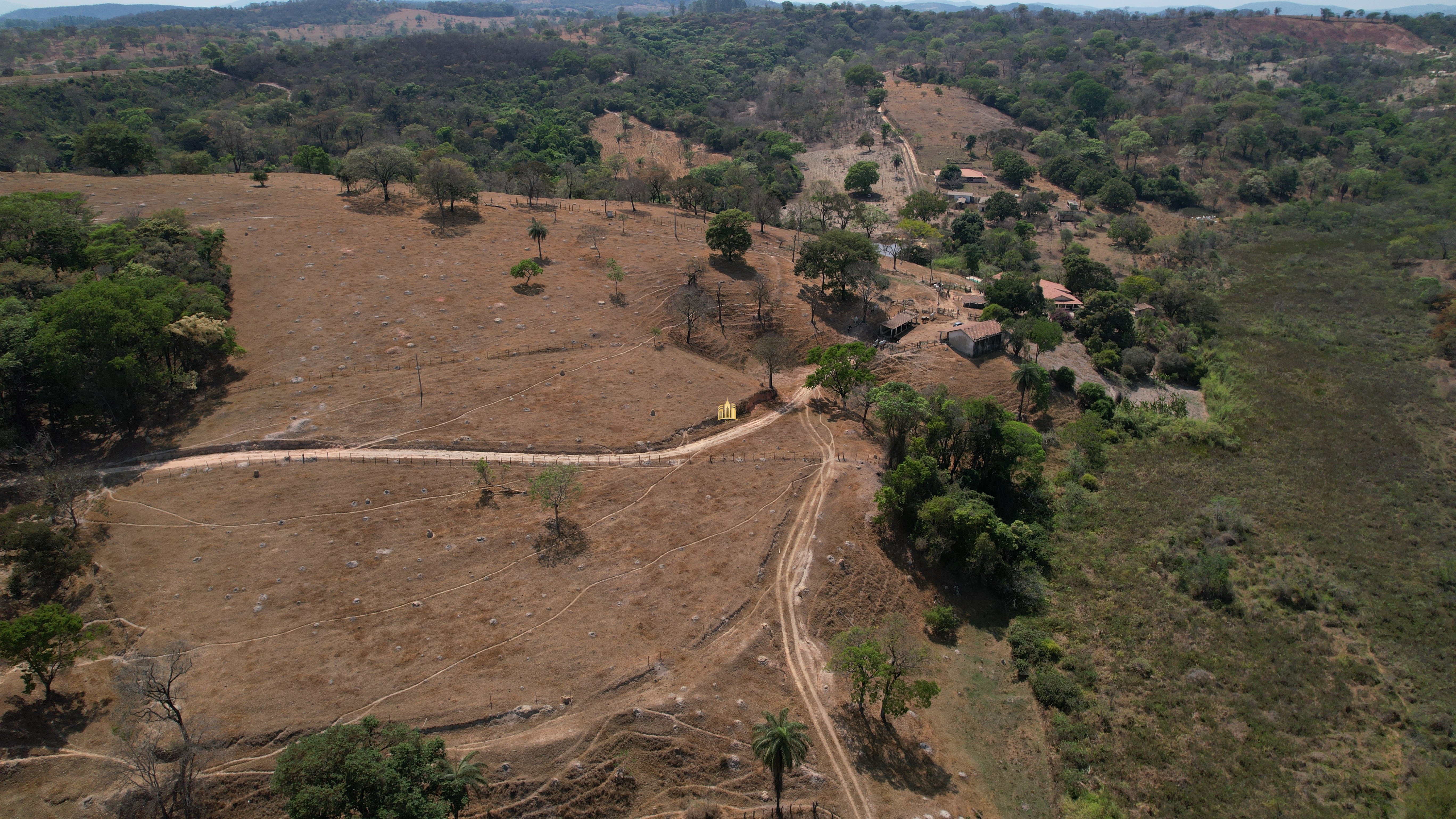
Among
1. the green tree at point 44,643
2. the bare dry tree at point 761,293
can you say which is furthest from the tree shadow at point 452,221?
the green tree at point 44,643

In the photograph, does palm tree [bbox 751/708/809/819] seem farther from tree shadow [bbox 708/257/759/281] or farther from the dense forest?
tree shadow [bbox 708/257/759/281]

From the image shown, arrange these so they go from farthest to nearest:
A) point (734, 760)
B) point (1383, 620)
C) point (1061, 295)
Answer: point (1061, 295) → point (1383, 620) → point (734, 760)

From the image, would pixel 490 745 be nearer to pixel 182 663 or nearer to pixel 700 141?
pixel 182 663

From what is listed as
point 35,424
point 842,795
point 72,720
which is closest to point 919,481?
point 842,795

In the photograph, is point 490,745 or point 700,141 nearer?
point 490,745

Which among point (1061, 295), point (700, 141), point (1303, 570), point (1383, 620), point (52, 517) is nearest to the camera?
point (52, 517)

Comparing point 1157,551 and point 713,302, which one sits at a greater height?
point 713,302

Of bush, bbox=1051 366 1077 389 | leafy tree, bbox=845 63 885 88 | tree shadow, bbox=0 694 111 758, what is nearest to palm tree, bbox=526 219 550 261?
tree shadow, bbox=0 694 111 758
